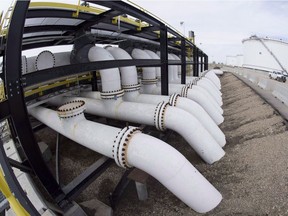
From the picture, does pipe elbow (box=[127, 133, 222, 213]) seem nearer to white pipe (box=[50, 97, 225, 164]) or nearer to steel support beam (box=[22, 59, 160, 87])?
white pipe (box=[50, 97, 225, 164])

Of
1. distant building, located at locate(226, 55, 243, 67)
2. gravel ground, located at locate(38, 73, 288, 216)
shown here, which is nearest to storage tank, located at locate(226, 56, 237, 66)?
distant building, located at locate(226, 55, 243, 67)

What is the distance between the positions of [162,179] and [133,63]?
355cm

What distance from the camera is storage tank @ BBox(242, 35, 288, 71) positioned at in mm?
34500

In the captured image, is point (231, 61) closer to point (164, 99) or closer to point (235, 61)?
point (235, 61)

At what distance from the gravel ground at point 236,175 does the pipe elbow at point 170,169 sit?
565 millimetres

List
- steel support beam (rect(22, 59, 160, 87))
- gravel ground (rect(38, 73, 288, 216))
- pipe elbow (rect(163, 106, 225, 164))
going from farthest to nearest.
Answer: pipe elbow (rect(163, 106, 225, 164)) → gravel ground (rect(38, 73, 288, 216)) → steel support beam (rect(22, 59, 160, 87))

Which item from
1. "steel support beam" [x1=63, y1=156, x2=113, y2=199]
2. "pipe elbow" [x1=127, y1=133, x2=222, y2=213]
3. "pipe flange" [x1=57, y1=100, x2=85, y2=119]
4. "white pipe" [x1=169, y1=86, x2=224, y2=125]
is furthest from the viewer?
"white pipe" [x1=169, y1=86, x2=224, y2=125]

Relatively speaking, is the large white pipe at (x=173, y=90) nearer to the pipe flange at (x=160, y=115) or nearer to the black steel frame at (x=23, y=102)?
the pipe flange at (x=160, y=115)

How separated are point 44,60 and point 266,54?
43.9 metres

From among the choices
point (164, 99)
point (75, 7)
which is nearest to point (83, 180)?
point (164, 99)

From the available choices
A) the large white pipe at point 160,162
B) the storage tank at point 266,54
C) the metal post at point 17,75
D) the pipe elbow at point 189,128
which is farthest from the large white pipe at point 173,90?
the storage tank at point 266,54

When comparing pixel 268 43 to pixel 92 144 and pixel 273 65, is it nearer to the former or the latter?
pixel 273 65

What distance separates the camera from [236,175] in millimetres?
4793

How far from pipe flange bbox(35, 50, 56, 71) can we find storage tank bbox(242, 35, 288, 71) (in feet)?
130
